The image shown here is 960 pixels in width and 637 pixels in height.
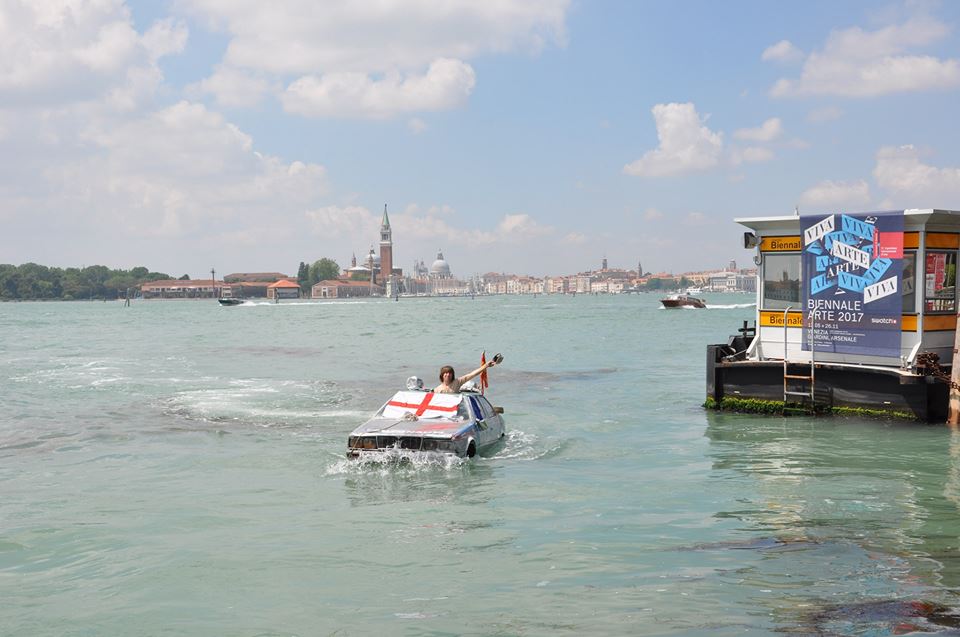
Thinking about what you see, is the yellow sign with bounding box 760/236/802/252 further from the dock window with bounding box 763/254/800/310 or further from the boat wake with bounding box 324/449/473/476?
the boat wake with bounding box 324/449/473/476

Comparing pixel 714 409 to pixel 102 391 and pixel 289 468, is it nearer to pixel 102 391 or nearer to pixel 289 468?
pixel 289 468

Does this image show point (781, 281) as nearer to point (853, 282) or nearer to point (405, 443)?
point (853, 282)

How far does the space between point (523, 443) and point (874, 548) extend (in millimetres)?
9448

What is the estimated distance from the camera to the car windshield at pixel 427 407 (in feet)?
55.2

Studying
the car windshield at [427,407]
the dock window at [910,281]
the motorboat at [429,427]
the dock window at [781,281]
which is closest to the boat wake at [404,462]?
the motorboat at [429,427]

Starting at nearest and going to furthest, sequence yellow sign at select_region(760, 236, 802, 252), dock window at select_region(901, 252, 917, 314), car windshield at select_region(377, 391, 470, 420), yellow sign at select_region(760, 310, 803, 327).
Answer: car windshield at select_region(377, 391, 470, 420) → dock window at select_region(901, 252, 917, 314) → yellow sign at select_region(760, 236, 802, 252) → yellow sign at select_region(760, 310, 803, 327)

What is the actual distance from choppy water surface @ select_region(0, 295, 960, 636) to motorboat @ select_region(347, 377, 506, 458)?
0.33 metres

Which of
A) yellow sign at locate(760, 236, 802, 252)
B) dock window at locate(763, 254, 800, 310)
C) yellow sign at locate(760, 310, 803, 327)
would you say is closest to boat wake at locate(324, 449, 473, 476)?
yellow sign at locate(760, 310, 803, 327)

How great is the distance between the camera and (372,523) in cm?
1237


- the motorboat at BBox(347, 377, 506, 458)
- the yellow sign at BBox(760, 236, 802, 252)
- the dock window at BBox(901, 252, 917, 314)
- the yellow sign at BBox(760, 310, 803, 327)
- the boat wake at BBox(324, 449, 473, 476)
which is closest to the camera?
the boat wake at BBox(324, 449, 473, 476)

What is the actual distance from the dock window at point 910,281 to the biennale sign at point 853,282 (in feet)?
0.71

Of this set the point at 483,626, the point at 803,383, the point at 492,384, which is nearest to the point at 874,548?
the point at 483,626

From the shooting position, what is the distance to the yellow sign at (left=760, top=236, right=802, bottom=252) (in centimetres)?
2138

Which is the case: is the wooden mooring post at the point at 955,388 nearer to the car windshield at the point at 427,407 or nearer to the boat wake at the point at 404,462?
the car windshield at the point at 427,407
